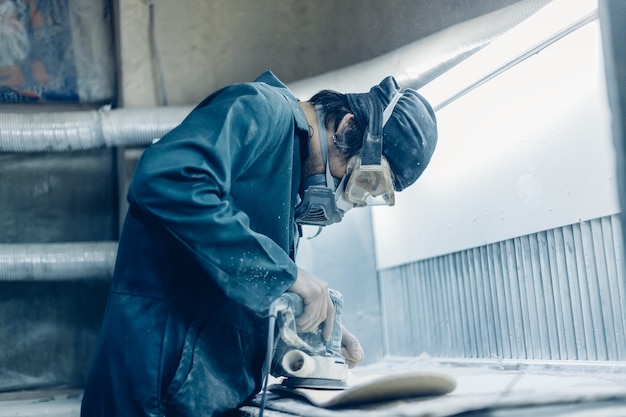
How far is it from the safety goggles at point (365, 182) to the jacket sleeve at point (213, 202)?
378mm

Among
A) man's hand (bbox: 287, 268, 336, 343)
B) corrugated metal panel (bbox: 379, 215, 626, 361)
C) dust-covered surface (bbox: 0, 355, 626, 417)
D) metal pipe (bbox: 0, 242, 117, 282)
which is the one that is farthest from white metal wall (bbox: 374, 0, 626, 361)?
metal pipe (bbox: 0, 242, 117, 282)

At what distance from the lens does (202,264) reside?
1.37 metres

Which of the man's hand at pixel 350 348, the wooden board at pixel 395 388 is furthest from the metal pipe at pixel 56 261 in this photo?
the wooden board at pixel 395 388

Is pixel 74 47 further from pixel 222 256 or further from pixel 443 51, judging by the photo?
pixel 222 256

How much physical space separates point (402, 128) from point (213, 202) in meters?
0.62

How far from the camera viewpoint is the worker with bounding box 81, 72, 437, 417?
136cm

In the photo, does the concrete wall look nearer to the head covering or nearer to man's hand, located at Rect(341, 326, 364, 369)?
the head covering

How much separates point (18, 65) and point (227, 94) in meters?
1.93

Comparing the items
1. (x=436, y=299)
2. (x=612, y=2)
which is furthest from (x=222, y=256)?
(x=436, y=299)

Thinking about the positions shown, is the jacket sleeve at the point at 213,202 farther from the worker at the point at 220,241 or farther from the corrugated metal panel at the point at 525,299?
the corrugated metal panel at the point at 525,299

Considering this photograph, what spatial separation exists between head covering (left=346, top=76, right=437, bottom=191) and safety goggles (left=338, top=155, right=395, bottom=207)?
0.04m

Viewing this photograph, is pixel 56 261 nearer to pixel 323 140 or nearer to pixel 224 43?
pixel 224 43

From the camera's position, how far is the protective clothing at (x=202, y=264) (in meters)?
1.36

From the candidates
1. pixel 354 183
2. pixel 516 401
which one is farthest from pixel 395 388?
pixel 354 183
